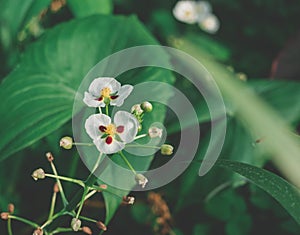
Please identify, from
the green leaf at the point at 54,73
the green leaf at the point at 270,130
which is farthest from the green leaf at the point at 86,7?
the green leaf at the point at 270,130

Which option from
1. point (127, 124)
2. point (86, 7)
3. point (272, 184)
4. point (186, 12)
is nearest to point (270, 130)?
point (272, 184)

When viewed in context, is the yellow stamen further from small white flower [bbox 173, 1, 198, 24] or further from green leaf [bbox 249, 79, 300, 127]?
small white flower [bbox 173, 1, 198, 24]

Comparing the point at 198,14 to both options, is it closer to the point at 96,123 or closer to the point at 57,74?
the point at 57,74

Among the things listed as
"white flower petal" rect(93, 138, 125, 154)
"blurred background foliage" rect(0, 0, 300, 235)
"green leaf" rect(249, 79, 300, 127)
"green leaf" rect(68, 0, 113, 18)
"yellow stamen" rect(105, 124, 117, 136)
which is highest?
"yellow stamen" rect(105, 124, 117, 136)

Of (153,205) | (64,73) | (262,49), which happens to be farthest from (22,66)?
(262,49)

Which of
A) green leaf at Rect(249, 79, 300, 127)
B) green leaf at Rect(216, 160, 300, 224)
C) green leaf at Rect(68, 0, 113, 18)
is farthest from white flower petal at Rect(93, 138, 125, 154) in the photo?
green leaf at Rect(68, 0, 113, 18)

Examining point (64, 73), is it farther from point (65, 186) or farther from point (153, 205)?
point (153, 205)

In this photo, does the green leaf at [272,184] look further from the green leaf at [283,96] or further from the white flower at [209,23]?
the white flower at [209,23]
